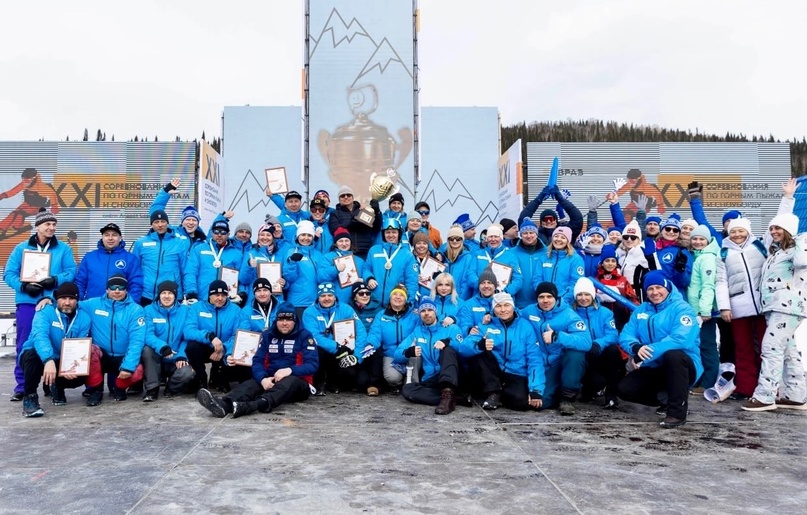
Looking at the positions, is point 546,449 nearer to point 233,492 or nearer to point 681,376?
point 681,376

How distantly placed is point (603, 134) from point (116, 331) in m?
20.7

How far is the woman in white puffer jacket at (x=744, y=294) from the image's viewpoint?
232 inches

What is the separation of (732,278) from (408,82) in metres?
9.78

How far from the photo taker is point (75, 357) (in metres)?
5.46

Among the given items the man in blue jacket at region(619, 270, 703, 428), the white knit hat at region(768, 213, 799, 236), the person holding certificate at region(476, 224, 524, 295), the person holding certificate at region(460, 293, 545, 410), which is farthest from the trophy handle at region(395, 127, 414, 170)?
the white knit hat at region(768, 213, 799, 236)

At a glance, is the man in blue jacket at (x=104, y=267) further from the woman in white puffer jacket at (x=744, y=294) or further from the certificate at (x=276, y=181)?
the woman in white puffer jacket at (x=744, y=294)

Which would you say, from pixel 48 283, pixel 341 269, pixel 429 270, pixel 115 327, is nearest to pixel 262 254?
pixel 341 269

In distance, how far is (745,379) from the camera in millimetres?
6039

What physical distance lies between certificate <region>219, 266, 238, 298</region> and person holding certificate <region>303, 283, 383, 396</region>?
1.08 m

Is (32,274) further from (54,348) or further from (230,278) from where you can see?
(230,278)

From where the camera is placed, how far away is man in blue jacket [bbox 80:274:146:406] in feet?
19.0

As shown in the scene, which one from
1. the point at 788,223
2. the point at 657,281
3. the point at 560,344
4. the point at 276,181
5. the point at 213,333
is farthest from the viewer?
the point at 276,181

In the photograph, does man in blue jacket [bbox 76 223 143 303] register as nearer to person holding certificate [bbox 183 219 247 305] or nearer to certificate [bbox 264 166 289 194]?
person holding certificate [bbox 183 219 247 305]

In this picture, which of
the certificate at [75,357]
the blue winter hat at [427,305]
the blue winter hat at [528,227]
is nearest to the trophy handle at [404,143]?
the blue winter hat at [528,227]
